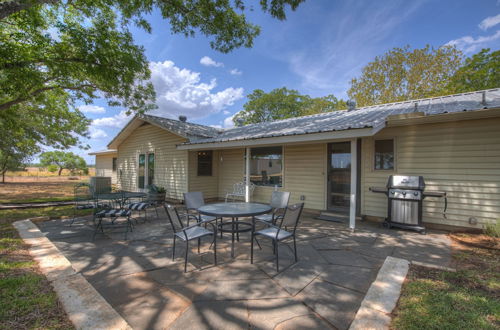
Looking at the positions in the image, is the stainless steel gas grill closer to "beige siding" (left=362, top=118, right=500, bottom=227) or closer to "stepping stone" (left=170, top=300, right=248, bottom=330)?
"beige siding" (left=362, top=118, right=500, bottom=227)

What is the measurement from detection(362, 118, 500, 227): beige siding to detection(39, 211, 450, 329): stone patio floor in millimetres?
860

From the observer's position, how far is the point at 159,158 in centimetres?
995

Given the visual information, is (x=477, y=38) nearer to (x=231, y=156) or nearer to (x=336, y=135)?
(x=336, y=135)

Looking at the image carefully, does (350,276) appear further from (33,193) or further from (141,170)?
(33,193)

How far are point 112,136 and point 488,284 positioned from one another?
1381 centimetres


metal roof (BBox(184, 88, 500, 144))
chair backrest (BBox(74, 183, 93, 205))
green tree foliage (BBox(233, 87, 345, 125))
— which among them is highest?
green tree foliage (BBox(233, 87, 345, 125))

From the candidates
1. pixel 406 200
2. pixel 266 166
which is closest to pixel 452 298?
pixel 406 200

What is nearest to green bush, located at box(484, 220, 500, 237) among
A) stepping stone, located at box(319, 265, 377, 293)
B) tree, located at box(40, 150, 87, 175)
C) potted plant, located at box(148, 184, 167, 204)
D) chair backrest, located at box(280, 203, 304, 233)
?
stepping stone, located at box(319, 265, 377, 293)

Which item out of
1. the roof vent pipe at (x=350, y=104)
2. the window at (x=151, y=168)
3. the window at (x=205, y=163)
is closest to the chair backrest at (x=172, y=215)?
the window at (x=205, y=163)

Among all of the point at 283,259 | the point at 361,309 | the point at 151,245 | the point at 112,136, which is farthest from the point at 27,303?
the point at 112,136

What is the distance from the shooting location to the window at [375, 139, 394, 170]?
5594 millimetres

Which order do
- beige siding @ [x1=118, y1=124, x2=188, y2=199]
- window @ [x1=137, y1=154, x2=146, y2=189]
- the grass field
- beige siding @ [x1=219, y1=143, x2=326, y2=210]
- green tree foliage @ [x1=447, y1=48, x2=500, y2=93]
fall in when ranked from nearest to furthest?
the grass field → beige siding @ [x1=219, y1=143, x2=326, y2=210] → beige siding @ [x1=118, y1=124, x2=188, y2=199] → window @ [x1=137, y1=154, x2=146, y2=189] → green tree foliage @ [x1=447, y1=48, x2=500, y2=93]

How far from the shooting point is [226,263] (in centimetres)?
320

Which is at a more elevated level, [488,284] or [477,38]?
[477,38]
